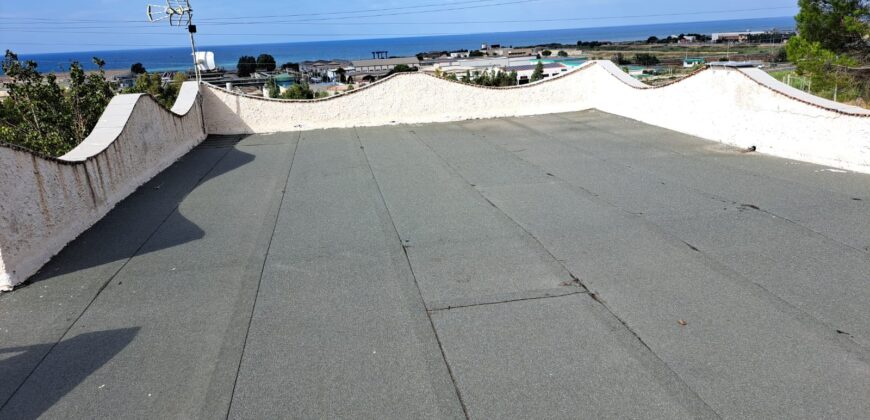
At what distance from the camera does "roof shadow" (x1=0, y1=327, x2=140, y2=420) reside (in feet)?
11.8

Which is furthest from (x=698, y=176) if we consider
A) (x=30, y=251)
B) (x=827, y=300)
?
(x=30, y=251)

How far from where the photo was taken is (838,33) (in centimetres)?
1941

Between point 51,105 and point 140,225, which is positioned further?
point 51,105

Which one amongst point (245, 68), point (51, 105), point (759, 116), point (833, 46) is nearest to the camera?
point (759, 116)

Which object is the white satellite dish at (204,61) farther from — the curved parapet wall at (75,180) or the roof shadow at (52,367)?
the roof shadow at (52,367)

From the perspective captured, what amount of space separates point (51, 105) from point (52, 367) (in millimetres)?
12489

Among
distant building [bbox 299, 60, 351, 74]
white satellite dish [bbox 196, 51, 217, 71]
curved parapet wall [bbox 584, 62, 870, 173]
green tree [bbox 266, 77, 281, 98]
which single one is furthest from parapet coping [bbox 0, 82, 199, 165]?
distant building [bbox 299, 60, 351, 74]

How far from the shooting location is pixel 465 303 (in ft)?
15.5

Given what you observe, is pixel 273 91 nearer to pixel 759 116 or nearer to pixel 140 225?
pixel 140 225

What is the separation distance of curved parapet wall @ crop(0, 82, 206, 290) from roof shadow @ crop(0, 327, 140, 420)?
159 cm

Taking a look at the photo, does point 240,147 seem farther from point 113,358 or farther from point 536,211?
point 113,358

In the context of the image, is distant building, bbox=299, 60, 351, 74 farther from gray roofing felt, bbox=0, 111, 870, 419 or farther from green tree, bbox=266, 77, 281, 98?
gray roofing felt, bbox=0, 111, 870, 419

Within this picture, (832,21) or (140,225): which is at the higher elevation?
(832,21)

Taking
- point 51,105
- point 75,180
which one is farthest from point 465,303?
point 51,105
